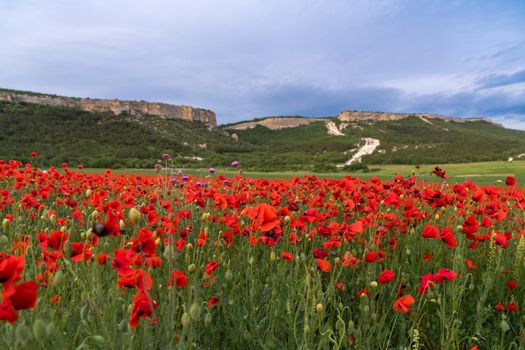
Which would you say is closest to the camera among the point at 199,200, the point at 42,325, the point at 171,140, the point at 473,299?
the point at 42,325

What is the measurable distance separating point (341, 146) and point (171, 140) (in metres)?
40.9

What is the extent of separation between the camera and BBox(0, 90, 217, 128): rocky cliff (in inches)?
3517

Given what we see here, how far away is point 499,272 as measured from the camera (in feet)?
8.75

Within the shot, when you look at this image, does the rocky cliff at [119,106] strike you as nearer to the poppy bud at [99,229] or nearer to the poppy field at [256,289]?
the poppy field at [256,289]

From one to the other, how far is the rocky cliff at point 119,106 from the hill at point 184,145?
663cm

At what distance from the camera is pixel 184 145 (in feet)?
253

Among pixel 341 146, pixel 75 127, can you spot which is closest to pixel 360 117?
pixel 341 146

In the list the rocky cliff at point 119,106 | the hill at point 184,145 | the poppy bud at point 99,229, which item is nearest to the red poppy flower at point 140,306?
the poppy bud at point 99,229

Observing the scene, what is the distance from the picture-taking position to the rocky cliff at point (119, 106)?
89.3 meters

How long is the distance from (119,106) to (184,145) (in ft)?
152

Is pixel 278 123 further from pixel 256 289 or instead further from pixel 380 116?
pixel 256 289

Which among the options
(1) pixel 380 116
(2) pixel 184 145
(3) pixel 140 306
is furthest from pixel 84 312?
(1) pixel 380 116

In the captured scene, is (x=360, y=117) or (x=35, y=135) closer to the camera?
(x=35, y=135)

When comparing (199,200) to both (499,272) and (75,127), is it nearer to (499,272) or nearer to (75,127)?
(499,272)
